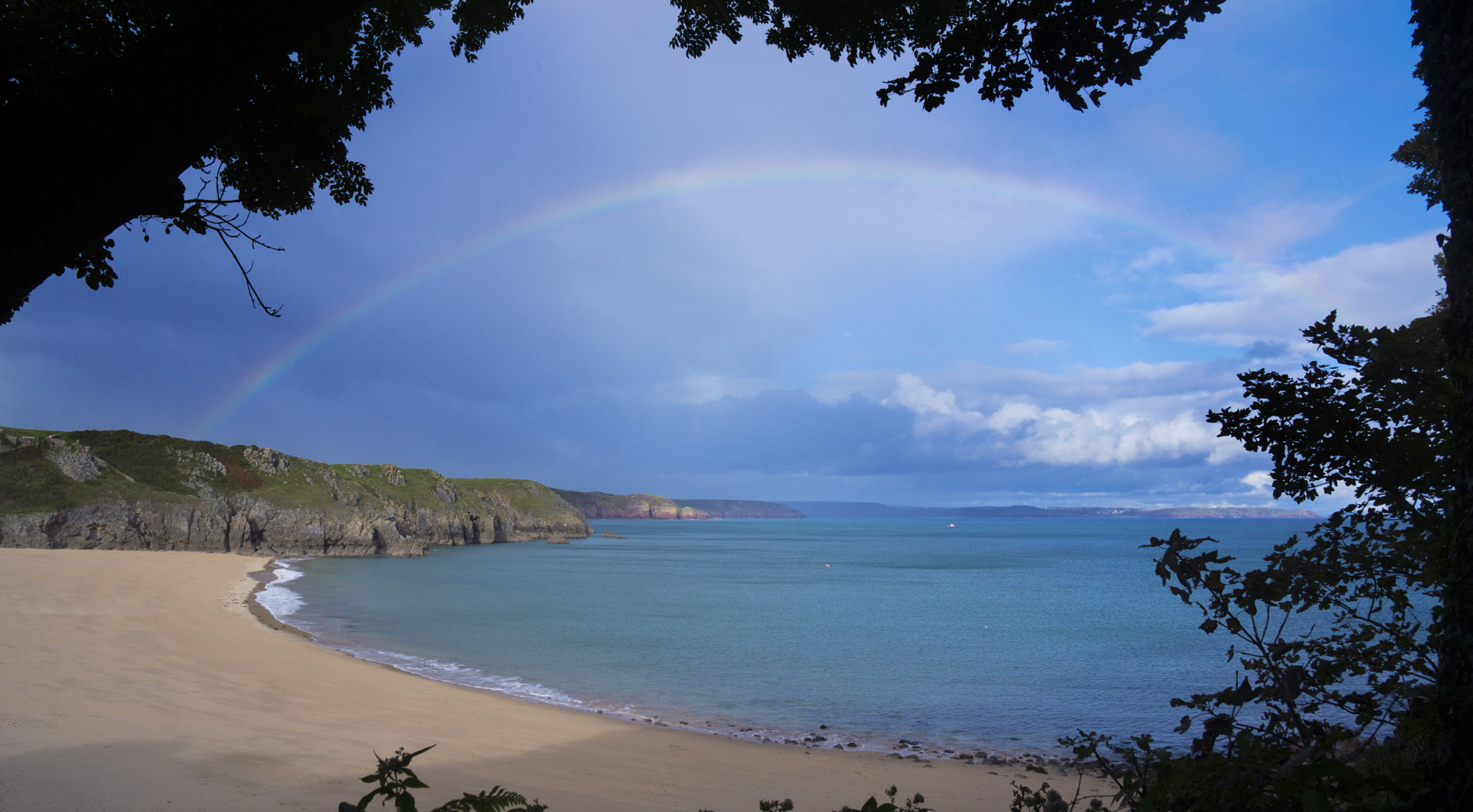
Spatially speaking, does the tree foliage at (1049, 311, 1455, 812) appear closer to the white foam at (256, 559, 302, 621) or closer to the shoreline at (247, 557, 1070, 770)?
the shoreline at (247, 557, 1070, 770)

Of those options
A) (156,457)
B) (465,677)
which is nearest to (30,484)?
(156,457)

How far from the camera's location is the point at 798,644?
94.0 ft

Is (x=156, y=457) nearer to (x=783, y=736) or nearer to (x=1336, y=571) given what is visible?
(x=783, y=736)

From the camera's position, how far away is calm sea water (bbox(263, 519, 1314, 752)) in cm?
1802

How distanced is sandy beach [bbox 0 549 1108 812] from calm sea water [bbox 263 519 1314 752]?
2.50 metres

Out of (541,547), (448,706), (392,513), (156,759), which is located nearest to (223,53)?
(156,759)

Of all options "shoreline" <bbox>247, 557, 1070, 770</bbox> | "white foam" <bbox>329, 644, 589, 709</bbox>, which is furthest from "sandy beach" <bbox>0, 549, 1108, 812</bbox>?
"white foam" <bbox>329, 644, 589, 709</bbox>

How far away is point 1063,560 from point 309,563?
8059cm

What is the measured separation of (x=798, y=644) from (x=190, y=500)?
58.5 metres

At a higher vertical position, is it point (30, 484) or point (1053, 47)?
point (1053, 47)

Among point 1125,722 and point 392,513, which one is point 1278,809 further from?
point 392,513

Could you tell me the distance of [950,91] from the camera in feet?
14.6

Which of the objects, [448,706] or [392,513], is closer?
[448,706]

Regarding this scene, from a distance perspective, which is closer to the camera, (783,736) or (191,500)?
(783,736)
